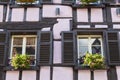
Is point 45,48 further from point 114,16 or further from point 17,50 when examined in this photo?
point 114,16

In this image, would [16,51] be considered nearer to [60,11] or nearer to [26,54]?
[26,54]

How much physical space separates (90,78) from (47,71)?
3.95 ft

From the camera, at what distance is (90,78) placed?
948cm

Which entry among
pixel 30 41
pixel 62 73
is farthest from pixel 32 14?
pixel 62 73

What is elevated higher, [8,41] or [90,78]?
[8,41]

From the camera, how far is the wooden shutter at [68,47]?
9.70 meters

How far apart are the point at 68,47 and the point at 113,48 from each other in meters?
1.29

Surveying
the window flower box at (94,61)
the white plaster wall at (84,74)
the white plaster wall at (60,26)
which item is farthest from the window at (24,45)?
the window flower box at (94,61)

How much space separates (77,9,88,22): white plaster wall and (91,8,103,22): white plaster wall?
185 millimetres

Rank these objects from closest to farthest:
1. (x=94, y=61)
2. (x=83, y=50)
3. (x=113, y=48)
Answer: (x=94, y=61) → (x=113, y=48) → (x=83, y=50)

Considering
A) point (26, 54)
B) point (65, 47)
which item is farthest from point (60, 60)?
point (26, 54)

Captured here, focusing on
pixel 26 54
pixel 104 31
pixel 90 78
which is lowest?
pixel 90 78

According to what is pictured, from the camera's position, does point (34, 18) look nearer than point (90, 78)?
No

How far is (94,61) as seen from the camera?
9.47 meters
